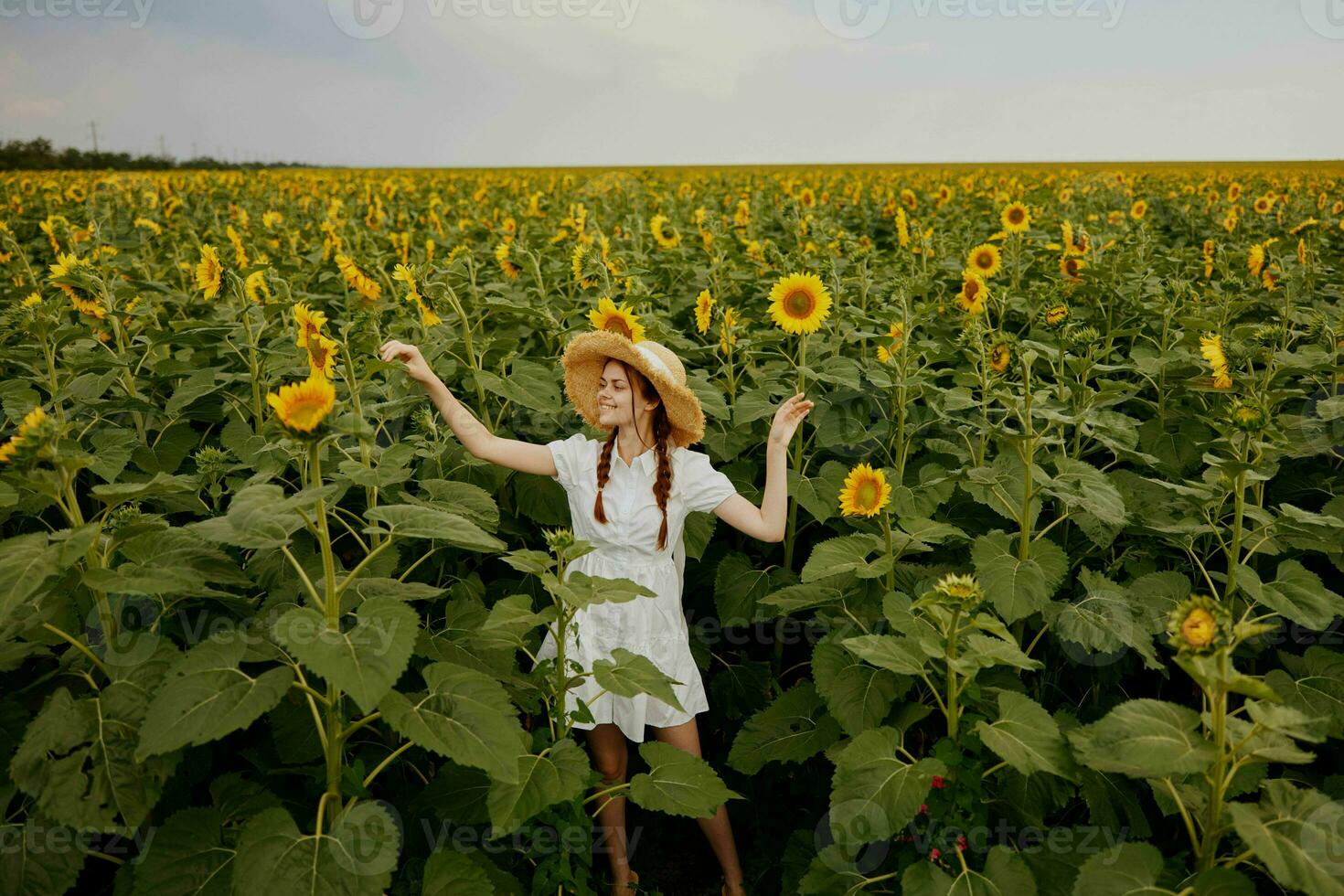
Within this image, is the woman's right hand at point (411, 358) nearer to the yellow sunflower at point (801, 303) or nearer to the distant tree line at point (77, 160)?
the yellow sunflower at point (801, 303)

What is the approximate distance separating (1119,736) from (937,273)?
209 inches

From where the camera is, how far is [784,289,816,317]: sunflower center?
3771 mm

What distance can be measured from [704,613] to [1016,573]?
1.56 meters

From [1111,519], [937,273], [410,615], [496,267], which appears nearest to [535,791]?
[410,615]

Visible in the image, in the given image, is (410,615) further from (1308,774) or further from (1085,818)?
(1308,774)

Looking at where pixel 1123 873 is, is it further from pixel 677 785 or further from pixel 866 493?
pixel 866 493

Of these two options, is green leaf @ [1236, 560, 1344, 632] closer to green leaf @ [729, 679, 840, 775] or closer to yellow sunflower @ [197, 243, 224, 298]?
green leaf @ [729, 679, 840, 775]

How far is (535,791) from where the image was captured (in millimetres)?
2221

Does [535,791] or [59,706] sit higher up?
[59,706]

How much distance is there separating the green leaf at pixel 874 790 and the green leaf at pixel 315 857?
106 cm

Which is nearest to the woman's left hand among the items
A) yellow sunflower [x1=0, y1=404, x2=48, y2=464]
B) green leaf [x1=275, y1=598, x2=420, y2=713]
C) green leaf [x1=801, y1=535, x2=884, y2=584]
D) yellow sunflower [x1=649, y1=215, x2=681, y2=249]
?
green leaf [x1=801, y1=535, x2=884, y2=584]

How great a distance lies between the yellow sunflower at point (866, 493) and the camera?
9.11 feet

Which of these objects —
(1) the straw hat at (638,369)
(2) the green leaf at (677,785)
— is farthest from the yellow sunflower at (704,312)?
(2) the green leaf at (677,785)

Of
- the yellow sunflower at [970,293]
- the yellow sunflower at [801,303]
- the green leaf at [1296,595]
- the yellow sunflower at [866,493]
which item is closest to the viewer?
the green leaf at [1296,595]
